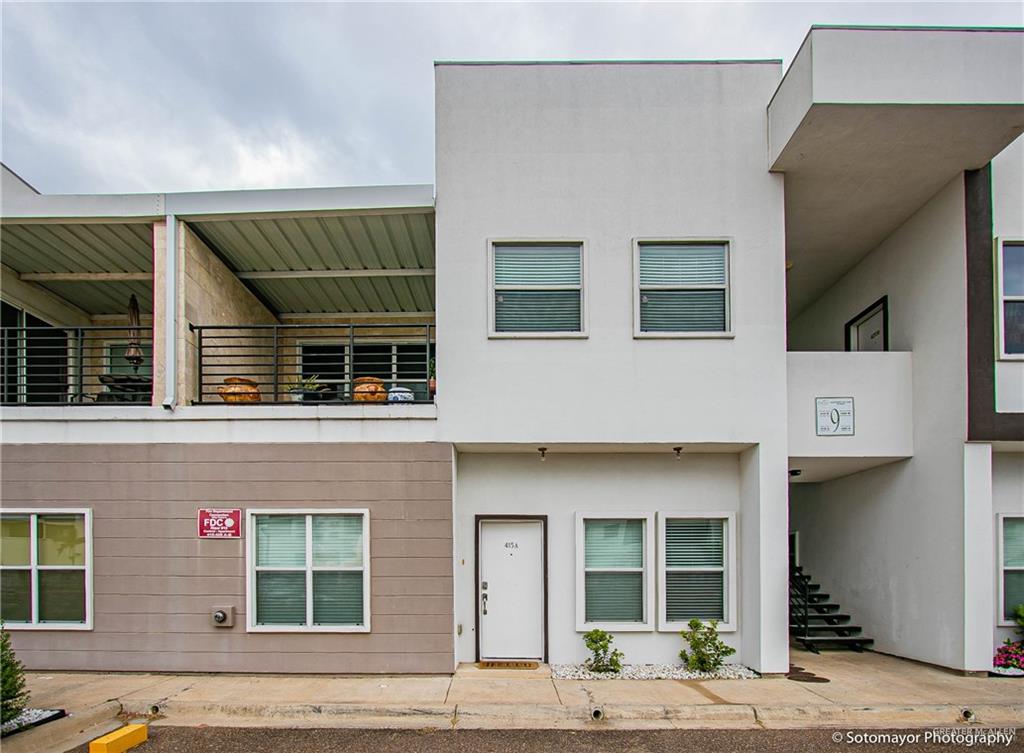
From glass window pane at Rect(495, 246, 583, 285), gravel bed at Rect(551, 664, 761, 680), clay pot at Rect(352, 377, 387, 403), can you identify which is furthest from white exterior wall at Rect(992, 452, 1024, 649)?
clay pot at Rect(352, 377, 387, 403)

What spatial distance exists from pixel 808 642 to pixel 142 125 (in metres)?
15.8

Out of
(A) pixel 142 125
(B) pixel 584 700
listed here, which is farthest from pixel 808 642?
(A) pixel 142 125

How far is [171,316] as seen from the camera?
7531mm

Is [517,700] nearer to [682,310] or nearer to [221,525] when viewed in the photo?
[221,525]

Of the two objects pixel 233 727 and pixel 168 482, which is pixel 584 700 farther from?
pixel 168 482

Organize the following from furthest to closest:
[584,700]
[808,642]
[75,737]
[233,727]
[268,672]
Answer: [808,642] → [268,672] → [584,700] → [233,727] → [75,737]

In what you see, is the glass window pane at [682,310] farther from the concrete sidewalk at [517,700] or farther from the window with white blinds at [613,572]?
the concrete sidewalk at [517,700]

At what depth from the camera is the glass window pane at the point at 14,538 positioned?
7.30m

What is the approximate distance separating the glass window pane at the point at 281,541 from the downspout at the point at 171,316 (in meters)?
1.73

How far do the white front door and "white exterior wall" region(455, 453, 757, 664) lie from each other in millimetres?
138

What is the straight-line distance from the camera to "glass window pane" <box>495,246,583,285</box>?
7.48 metres

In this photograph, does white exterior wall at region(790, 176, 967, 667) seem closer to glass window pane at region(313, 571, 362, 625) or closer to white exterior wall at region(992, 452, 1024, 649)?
white exterior wall at region(992, 452, 1024, 649)

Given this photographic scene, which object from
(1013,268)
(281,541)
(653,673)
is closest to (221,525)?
(281,541)

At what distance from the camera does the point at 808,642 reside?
881cm
